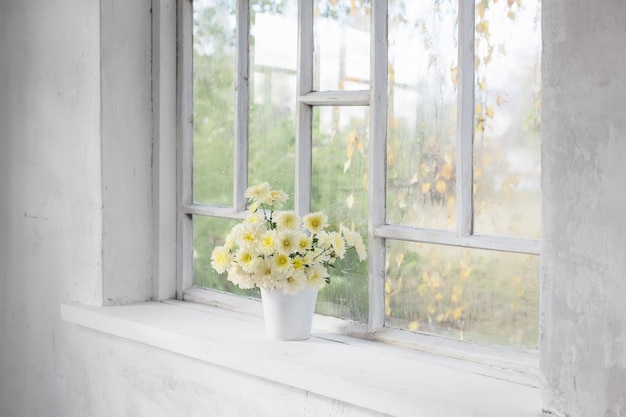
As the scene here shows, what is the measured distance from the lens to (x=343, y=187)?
222cm

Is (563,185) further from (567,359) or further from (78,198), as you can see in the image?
(78,198)

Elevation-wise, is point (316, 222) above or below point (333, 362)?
above

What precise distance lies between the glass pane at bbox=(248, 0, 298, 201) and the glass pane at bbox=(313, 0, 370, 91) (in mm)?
102

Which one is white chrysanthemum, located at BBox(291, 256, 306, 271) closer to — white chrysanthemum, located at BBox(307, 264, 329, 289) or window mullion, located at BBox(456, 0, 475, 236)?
white chrysanthemum, located at BBox(307, 264, 329, 289)

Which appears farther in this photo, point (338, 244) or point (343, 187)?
point (343, 187)

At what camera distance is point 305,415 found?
197cm

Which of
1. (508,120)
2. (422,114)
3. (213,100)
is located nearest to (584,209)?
(508,120)

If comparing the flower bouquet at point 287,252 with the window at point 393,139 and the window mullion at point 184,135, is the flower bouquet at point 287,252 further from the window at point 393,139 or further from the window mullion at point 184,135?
the window mullion at point 184,135

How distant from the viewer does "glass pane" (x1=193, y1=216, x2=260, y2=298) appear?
2586mm

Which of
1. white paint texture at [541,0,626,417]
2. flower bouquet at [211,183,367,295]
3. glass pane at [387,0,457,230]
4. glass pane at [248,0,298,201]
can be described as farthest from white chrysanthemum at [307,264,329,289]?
white paint texture at [541,0,626,417]

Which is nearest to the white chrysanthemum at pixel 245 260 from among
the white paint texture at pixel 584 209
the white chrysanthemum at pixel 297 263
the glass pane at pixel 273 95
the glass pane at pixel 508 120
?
the white chrysanthemum at pixel 297 263

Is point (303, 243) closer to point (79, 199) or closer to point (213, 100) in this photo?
point (213, 100)

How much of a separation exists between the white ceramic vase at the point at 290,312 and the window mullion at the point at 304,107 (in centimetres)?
28

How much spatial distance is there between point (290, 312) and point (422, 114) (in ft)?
1.97
